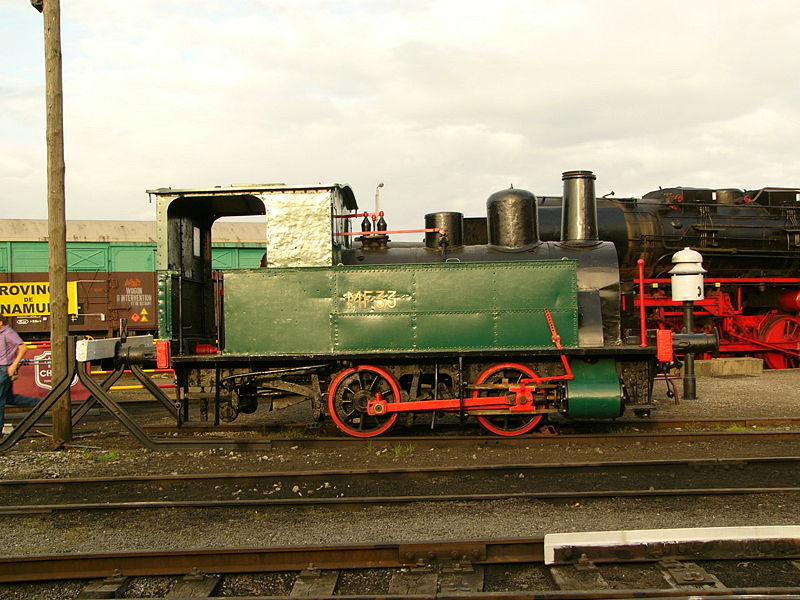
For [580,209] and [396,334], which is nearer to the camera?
[396,334]

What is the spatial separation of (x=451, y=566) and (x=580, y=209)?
578cm

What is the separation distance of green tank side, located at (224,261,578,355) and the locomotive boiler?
1cm

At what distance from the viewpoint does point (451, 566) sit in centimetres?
421

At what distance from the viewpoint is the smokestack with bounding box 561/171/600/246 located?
884cm

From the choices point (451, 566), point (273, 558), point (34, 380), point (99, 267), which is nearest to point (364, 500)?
point (273, 558)

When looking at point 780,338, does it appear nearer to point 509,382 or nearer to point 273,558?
point 509,382

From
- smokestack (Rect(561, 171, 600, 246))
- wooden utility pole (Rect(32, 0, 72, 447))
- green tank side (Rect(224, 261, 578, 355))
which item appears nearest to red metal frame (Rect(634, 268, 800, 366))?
smokestack (Rect(561, 171, 600, 246))

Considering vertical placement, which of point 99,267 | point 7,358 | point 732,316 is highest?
point 99,267

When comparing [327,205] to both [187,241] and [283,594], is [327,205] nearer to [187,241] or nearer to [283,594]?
[187,241]

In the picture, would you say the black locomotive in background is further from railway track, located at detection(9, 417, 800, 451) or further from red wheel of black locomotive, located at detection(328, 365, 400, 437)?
red wheel of black locomotive, located at detection(328, 365, 400, 437)

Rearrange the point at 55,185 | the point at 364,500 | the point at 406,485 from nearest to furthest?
1. the point at 364,500
2. the point at 406,485
3. the point at 55,185

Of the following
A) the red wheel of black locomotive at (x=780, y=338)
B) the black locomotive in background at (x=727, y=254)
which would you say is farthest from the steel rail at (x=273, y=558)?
the red wheel of black locomotive at (x=780, y=338)

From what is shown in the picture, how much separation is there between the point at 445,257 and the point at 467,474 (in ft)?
9.67

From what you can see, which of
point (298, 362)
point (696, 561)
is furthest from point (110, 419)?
point (696, 561)
